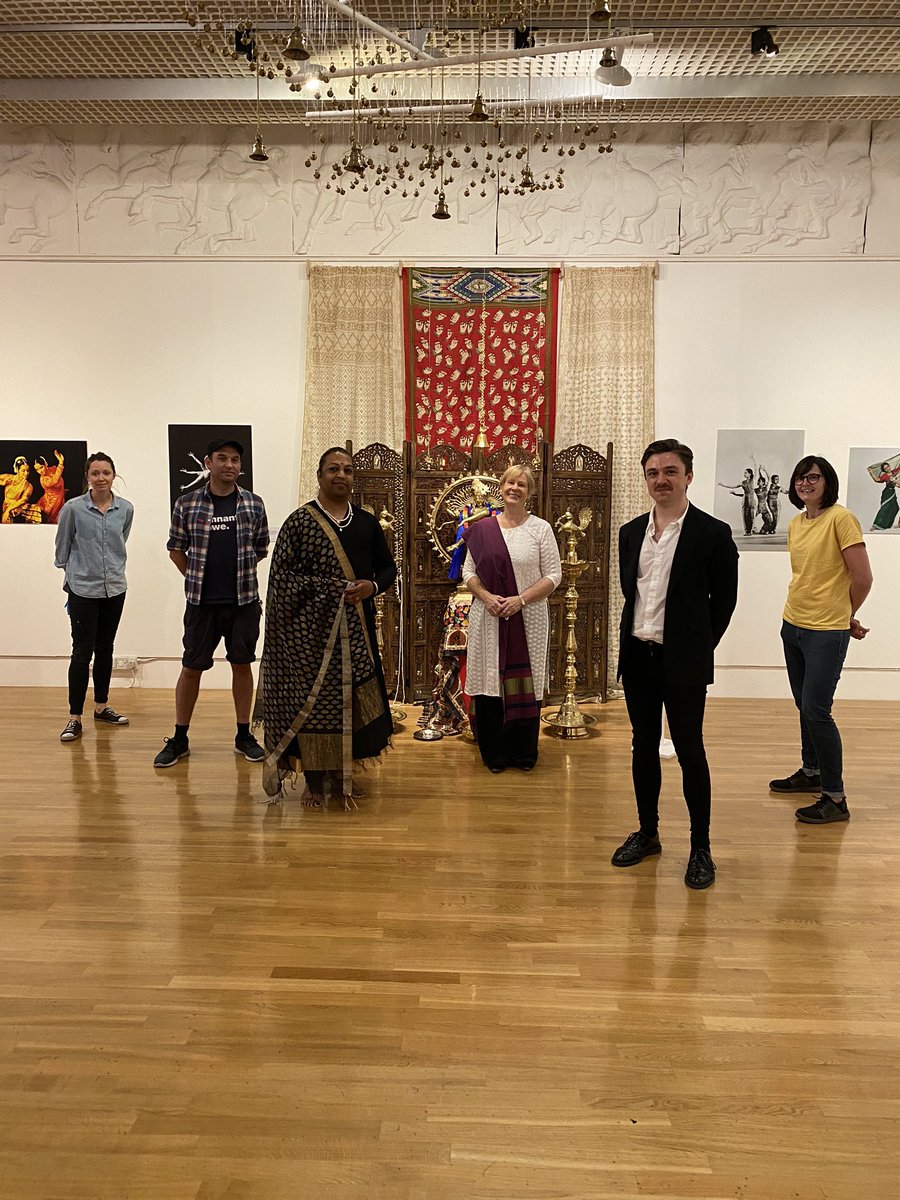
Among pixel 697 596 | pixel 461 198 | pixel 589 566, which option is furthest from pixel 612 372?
pixel 697 596

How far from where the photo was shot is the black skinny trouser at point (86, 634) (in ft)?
18.3

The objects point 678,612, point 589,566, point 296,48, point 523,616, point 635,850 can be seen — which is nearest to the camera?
point 296,48

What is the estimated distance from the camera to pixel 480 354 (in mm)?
6703

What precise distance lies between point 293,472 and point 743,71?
13.5 ft

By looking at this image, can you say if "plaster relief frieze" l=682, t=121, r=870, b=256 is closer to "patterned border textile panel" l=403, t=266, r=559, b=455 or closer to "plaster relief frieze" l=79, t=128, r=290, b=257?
"patterned border textile panel" l=403, t=266, r=559, b=455

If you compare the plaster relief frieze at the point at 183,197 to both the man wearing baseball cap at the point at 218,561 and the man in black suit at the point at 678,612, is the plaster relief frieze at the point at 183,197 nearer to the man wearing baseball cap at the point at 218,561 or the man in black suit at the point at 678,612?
the man wearing baseball cap at the point at 218,561

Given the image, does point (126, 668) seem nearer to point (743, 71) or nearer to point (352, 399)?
point (352, 399)

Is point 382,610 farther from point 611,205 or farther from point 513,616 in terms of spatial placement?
point 611,205

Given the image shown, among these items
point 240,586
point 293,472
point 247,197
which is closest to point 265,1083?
point 240,586

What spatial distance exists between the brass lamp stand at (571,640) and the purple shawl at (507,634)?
832 mm

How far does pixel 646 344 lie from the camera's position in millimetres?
6695

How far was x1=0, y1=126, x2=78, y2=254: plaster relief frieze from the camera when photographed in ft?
22.0

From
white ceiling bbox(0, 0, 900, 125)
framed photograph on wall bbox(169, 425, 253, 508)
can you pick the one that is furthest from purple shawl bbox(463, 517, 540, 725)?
framed photograph on wall bbox(169, 425, 253, 508)

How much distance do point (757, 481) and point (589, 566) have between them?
152 centimetres
